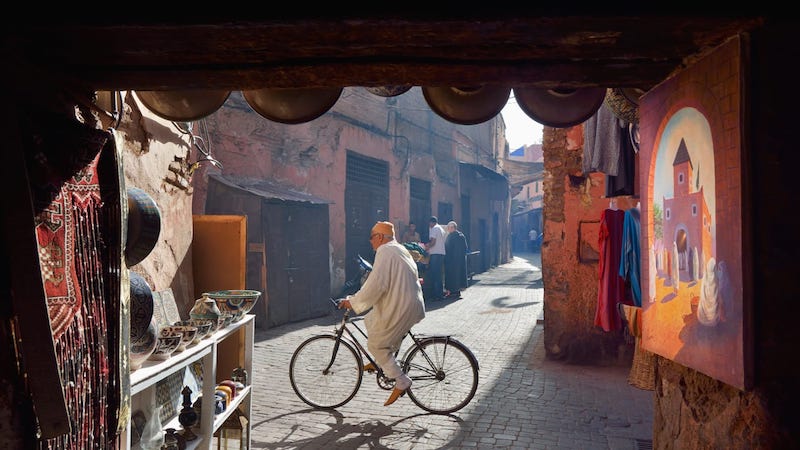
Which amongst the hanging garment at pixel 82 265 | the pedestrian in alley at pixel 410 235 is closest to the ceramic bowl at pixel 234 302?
the hanging garment at pixel 82 265

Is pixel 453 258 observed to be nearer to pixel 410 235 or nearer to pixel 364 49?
pixel 410 235

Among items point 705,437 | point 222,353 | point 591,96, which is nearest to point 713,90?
point 591,96

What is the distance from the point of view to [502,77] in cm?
208

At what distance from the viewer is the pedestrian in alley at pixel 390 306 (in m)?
5.09

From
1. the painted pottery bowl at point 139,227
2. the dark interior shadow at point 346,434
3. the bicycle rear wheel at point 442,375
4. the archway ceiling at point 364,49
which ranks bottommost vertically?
the dark interior shadow at point 346,434

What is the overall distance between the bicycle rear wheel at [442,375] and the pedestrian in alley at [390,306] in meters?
0.23

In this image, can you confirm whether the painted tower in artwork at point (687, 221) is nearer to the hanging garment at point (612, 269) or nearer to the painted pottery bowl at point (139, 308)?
the painted pottery bowl at point (139, 308)

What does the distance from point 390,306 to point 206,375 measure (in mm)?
2080

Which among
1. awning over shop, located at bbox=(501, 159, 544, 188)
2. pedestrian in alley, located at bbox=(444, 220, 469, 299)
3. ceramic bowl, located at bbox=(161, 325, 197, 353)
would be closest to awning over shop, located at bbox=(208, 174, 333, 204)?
pedestrian in alley, located at bbox=(444, 220, 469, 299)

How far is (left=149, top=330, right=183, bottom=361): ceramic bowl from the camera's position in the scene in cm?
285

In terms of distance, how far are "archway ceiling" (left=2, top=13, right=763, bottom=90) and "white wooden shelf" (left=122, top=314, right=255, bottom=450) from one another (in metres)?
1.36

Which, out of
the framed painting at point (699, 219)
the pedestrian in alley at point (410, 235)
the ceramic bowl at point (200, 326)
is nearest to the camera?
the framed painting at point (699, 219)

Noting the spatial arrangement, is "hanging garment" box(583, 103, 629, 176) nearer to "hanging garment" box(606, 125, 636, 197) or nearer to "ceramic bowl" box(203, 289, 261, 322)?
"hanging garment" box(606, 125, 636, 197)

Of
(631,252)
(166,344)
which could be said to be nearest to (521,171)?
(631,252)
